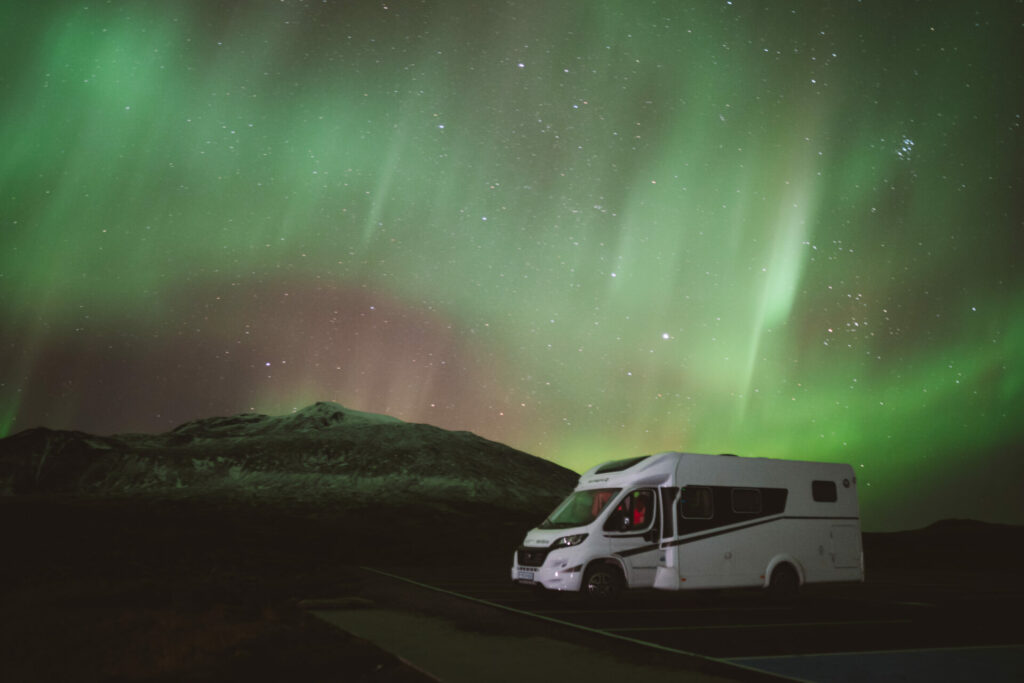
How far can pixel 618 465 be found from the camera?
16.5 metres

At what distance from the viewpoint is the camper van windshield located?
612 inches

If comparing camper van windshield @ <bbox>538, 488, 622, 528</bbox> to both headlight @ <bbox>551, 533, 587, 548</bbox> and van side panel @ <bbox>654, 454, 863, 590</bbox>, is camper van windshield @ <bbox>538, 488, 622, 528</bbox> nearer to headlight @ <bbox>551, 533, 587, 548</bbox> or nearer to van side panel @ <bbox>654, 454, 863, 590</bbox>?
headlight @ <bbox>551, 533, 587, 548</bbox>

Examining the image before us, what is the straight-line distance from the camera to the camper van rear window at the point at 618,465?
16.1 m

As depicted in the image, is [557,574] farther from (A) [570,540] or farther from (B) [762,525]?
(B) [762,525]

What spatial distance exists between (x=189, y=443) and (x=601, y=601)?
199 meters

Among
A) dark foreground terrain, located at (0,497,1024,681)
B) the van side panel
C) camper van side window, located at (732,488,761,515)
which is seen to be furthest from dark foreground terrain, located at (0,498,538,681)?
camper van side window, located at (732,488,761,515)

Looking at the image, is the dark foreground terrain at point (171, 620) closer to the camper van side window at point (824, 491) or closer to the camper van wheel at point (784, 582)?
the camper van wheel at point (784, 582)

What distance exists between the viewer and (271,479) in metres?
155

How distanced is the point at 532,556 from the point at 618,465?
9.17 ft

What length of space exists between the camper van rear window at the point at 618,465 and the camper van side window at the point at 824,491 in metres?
4.26

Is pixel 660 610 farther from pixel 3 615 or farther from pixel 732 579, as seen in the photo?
pixel 3 615

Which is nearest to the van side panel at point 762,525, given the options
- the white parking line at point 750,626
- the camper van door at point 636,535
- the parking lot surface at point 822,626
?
the camper van door at point 636,535

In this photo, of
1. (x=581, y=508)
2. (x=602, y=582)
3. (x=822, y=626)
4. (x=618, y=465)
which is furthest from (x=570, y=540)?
(x=822, y=626)

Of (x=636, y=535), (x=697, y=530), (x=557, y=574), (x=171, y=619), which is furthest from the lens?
(x=697, y=530)
